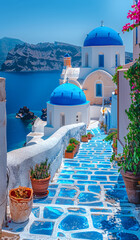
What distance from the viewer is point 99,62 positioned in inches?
984

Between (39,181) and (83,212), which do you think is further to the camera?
(39,181)

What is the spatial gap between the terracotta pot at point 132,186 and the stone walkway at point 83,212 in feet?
0.35

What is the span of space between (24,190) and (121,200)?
1.58 m

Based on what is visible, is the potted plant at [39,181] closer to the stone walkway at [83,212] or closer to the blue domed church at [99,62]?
the stone walkway at [83,212]

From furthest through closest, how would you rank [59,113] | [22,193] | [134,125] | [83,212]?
[59,113], [83,212], [134,125], [22,193]

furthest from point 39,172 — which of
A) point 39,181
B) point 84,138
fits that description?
point 84,138

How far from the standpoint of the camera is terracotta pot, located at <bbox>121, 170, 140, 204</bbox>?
13.0 ft

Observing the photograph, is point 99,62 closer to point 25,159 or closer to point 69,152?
point 69,152

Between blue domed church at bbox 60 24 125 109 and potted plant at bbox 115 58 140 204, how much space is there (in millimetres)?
19685

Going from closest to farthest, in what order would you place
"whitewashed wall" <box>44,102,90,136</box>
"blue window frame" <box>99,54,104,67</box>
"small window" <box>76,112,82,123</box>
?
"whitewashed wall" <box>44,102,90,136</box> → "small window" <box>76,112,82,123</box> → "blue window frame" <box>99,54,104,67</box>

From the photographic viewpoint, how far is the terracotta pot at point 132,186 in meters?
3.96

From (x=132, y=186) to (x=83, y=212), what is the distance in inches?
31.5

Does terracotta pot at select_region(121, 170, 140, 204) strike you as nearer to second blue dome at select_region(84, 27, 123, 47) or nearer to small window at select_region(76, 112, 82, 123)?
small window at select_region(76, 112, 82, 123)

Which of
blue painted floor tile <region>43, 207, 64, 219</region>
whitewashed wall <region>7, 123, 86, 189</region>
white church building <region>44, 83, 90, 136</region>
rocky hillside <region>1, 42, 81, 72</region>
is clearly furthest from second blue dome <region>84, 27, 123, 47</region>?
rocky hillside <region>1, 42, 81, 72</region>
